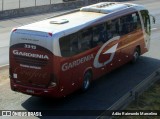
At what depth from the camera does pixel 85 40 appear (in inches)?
573

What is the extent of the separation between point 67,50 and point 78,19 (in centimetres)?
214

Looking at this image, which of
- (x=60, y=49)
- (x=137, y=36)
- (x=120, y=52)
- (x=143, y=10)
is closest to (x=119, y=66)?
(x=120, y=52)

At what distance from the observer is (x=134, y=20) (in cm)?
1838

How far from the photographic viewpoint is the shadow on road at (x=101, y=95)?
1333 cm

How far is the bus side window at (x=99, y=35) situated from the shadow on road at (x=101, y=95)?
69.7 inches

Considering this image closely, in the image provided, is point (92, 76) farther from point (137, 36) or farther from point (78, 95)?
point (137, 36)

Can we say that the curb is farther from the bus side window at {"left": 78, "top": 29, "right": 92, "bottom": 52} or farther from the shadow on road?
the bus side window at {"left": 78, "top": 29, "right": 92, "bottom": 52}

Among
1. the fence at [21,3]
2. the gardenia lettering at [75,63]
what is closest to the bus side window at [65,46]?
the gardenia lettering at [75,63]

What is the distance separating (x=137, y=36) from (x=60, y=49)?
692 cm

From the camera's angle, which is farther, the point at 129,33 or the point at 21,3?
the point at 21,3

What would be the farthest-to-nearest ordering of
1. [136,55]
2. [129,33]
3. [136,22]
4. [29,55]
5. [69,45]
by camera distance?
[136,55] < [136,22] < [129,33] < [69,45] < [29,55]

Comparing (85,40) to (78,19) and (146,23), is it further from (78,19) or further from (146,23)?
(146,23)

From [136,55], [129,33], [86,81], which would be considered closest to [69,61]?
[86,81]

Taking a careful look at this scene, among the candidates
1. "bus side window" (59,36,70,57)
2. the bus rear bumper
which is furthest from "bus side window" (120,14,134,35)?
the bus rear bumper
